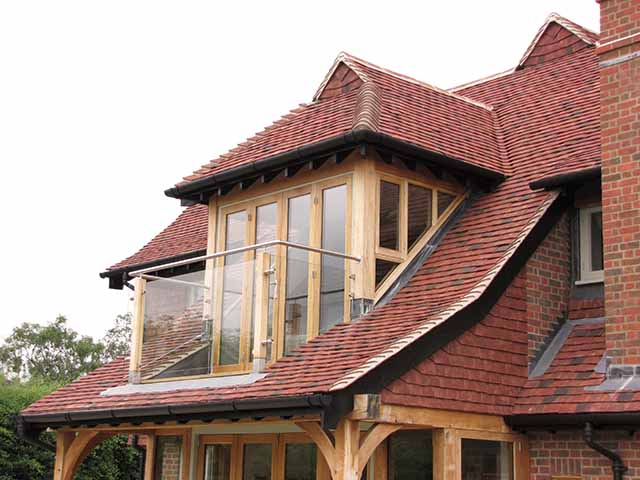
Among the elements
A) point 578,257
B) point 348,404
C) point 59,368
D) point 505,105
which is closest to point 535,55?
point 505,105

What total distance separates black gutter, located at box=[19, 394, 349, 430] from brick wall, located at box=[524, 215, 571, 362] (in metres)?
3.08

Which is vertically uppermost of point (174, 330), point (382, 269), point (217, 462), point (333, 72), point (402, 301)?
point (333, 72)

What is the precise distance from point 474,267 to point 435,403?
1889mm

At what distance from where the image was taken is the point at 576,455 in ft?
33.0

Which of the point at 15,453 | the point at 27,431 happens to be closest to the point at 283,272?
the point at 27,431

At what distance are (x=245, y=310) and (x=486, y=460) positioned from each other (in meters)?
3.24

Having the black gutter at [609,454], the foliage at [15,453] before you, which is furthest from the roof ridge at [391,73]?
the foliage at [15,453]

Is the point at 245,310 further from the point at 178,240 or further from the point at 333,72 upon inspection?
the point at 178,240

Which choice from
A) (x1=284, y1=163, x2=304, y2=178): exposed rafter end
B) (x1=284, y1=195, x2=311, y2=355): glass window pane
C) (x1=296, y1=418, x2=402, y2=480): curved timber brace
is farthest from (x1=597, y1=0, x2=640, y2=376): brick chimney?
(x1=284, y1=163, x2=304, y2=178): exposed rafter end

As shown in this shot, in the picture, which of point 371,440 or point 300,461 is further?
point 300,461

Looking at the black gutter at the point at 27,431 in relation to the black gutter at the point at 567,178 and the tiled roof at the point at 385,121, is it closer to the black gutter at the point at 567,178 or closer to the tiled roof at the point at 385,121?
the tiled roof at the point at 385,121

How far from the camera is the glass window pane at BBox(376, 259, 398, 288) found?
1162 centimetres

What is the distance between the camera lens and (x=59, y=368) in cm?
5531

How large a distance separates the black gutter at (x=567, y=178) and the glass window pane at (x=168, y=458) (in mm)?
6817
